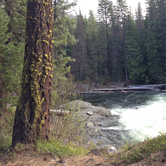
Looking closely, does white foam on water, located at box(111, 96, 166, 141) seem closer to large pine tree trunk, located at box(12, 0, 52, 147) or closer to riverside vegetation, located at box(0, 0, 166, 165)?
riverside vegetation, located at box(0, 0, 166, 165)

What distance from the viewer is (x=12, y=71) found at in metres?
6.52

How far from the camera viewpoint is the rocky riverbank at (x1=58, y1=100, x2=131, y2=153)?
22.4ft

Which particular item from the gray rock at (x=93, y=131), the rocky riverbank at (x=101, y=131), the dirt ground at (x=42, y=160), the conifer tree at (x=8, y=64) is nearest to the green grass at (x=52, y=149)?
the dirt ground at (x=42, y=160)

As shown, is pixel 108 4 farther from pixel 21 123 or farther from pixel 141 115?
pixel 21 123

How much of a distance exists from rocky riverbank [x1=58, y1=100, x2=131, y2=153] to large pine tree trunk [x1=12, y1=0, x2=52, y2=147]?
171 centimetres

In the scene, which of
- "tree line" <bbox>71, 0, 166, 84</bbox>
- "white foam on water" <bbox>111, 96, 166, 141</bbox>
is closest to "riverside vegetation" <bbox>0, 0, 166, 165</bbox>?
"tree line" <bbox>71, 0, 166, 84</bbox>

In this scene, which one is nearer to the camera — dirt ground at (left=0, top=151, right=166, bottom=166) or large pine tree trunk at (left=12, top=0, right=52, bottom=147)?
dirt ground at (left=0, top=151, right=166, bottom=166)

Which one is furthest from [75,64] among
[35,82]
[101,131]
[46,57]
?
[35,82]

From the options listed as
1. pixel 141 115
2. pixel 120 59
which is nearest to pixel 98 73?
pixel 120 59

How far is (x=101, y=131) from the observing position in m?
9.39

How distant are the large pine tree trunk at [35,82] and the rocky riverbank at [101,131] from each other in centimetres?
171

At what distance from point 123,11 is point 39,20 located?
→ 34.0 meters

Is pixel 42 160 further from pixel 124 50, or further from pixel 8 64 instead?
pixel 124 50

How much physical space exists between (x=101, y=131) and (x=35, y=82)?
6.48 metres
